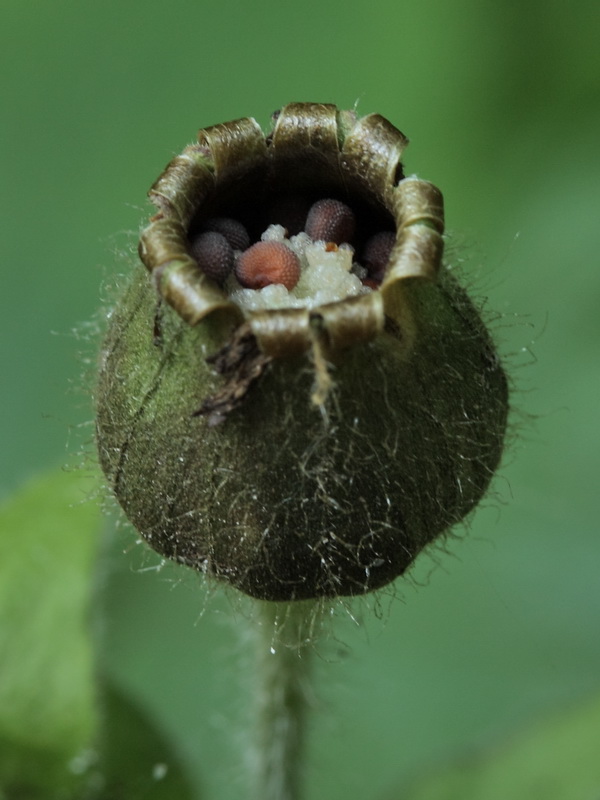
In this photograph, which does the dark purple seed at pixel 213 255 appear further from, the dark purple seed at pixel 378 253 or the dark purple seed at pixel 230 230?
the dark purple seed at pixel 378 253

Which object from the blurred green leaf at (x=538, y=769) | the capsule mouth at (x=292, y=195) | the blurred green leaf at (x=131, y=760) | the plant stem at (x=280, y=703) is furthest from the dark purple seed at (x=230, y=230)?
the blurred green leaf at (x=538, y=769)

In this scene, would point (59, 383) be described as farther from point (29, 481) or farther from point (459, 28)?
point (459, 28)

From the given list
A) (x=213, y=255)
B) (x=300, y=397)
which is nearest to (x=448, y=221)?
(x=213, y=255)

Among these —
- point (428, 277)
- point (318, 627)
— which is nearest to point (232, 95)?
point (318, 627)

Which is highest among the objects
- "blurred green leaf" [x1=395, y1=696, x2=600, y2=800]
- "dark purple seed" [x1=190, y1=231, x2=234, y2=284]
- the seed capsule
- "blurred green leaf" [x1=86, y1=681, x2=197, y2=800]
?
"dark purple seed" [x1=190, y1=231, x2=234, y2=284]

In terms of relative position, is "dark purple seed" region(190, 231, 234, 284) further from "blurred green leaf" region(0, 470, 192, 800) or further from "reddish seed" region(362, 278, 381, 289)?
"blurred green leaf" region(0, 470, 192, 800)

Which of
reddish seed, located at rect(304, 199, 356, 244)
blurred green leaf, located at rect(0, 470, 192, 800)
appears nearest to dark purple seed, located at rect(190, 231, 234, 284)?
reddish seed, located at rect(304, 199, 356, 244)

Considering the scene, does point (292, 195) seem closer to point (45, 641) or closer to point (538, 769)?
point (45, 641)
